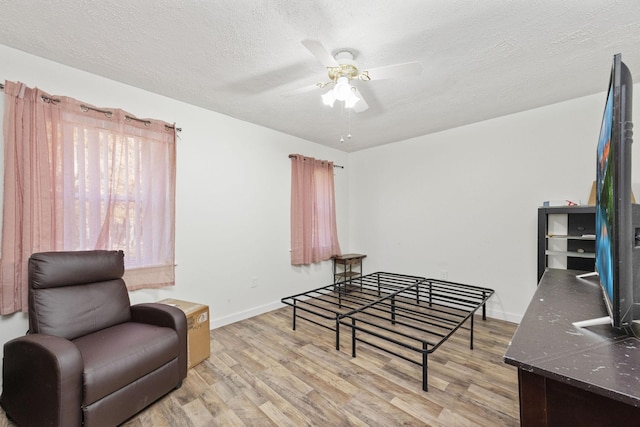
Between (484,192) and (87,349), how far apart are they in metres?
3.92

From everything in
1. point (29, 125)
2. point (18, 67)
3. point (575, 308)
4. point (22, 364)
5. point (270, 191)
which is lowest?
point (22, 364)

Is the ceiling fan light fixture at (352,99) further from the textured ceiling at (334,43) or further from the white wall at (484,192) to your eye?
the white wall at (484,192)

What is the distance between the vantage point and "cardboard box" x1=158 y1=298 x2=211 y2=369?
2160 mm

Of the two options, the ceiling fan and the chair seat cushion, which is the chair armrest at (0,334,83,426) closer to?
the chair seat cushion

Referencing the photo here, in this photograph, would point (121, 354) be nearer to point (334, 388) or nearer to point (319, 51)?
point (334, 388)

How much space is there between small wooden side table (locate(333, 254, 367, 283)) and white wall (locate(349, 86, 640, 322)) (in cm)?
25

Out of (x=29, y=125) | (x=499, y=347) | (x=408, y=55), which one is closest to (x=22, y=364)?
(x=29, y=125)

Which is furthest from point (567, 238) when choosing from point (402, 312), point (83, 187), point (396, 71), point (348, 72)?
point (83, 187)

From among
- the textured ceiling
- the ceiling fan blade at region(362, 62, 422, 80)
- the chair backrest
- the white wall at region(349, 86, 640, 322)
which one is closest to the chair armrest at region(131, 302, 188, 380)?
the chair backrest

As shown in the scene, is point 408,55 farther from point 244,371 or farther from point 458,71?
point 244,371

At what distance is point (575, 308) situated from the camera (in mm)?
1080

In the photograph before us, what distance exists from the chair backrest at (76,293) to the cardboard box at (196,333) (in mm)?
435

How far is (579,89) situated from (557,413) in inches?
118

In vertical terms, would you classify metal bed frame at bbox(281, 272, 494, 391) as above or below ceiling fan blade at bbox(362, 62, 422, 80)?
below
